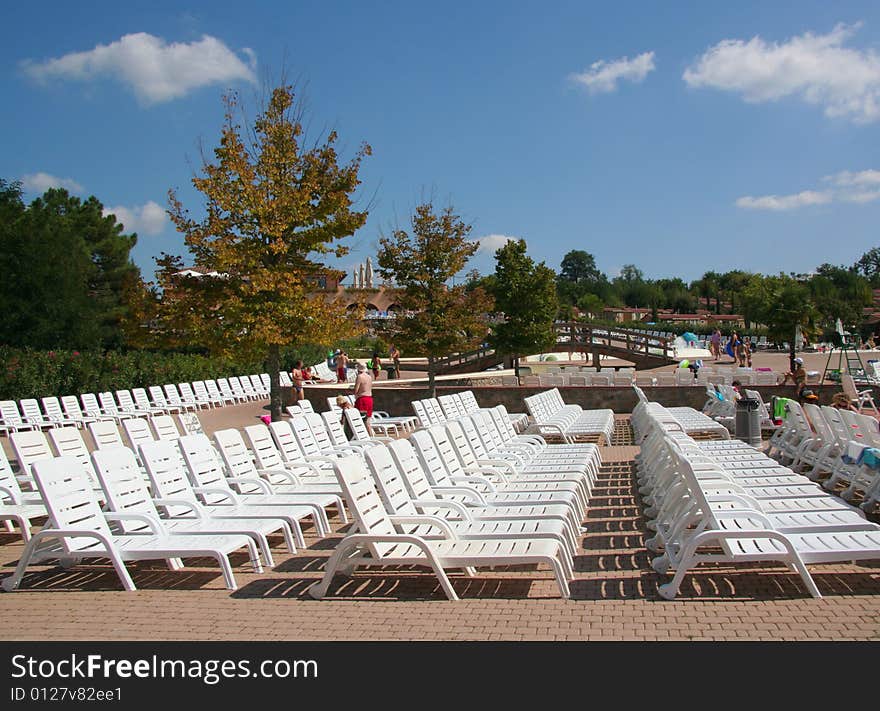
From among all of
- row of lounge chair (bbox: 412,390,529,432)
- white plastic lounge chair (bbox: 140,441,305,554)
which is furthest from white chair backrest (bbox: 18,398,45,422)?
white plastic lounge chair (bbox: 140,441,305,554)

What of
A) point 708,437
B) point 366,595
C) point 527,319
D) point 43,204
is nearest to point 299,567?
point 366,595

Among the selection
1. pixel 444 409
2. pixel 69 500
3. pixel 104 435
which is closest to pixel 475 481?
pixel 69 500

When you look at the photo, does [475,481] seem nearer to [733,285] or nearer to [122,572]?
[122,572]

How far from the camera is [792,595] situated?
5641mm

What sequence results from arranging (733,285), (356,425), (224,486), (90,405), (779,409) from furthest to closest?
(733,285) → (90,405) → (779,409) → (356,425) → (224,486)

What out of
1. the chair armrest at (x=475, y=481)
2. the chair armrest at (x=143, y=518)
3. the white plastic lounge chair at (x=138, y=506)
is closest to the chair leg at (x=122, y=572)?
the chair armrest at (x=143, y=518)

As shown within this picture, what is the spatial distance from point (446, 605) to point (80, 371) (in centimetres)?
2085

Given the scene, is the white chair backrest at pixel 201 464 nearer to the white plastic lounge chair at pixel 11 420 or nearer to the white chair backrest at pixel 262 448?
the white chair backrest at pixel 262 448

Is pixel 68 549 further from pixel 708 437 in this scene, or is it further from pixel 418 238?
pixel 418 238

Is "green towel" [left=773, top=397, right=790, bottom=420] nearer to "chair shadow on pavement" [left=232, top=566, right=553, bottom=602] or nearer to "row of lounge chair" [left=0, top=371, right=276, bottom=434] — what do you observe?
"chair shadow on pavement" [left=232, top=566, right=553, bottom=602]

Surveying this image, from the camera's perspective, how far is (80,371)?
2384 cm

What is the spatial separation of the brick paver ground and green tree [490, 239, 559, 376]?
23535 millimetres

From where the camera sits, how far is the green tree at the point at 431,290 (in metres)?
23.2
